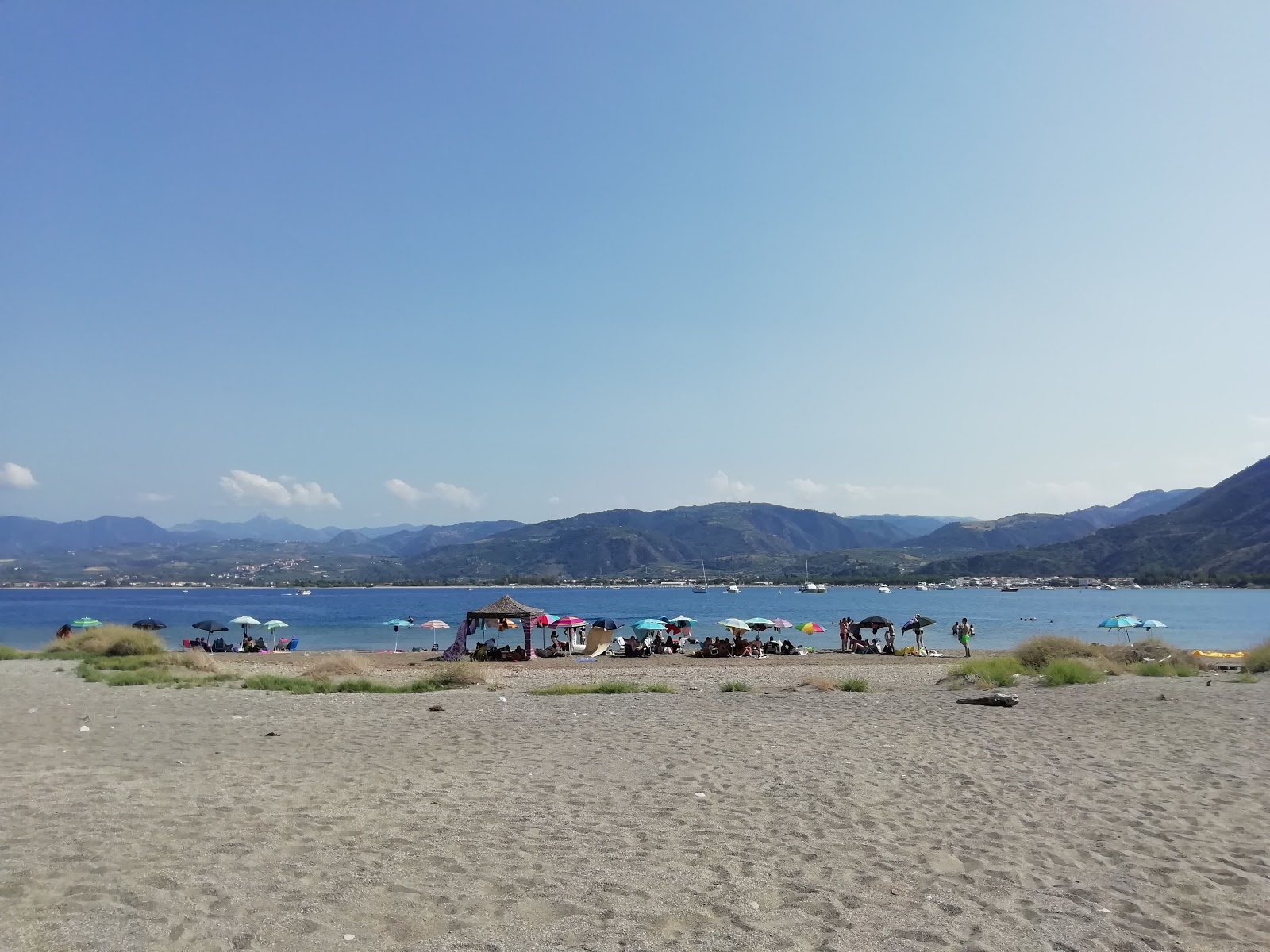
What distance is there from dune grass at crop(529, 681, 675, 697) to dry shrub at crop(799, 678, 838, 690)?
2807 mm

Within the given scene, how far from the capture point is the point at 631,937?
13.7 feet

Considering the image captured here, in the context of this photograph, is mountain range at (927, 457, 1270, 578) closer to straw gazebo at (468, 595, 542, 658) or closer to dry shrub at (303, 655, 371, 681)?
straw gazebo at (468, 595, 542, 658)

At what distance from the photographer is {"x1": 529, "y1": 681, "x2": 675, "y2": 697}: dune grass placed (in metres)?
16.8

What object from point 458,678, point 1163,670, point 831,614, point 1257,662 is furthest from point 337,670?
point 831,614

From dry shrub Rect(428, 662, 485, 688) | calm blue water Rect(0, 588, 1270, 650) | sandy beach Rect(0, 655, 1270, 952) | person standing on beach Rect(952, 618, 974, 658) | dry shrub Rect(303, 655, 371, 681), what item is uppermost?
sandy beach Rect(0, 655, 1270, 952)

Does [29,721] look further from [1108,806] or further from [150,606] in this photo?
[150,606]

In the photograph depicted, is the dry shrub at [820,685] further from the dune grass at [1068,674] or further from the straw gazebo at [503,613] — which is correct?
the straw gazebo at [503,613]

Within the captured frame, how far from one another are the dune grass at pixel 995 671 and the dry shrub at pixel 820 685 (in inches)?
112

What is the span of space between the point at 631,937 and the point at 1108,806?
482cm

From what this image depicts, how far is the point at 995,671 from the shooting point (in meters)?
17.5

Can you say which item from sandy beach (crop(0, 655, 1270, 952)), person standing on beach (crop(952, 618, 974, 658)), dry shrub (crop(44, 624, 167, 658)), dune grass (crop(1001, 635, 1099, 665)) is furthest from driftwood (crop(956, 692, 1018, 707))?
dry shrub (crop(44, 624, 167, 658))

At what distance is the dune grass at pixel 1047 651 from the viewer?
65.5ft

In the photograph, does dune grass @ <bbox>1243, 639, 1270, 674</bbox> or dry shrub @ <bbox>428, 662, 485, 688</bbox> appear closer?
dry shrub @ <bbox>428, 662, 485, 688</bbox>

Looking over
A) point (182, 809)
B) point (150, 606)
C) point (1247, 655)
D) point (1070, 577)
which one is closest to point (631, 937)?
point (182, 809)
